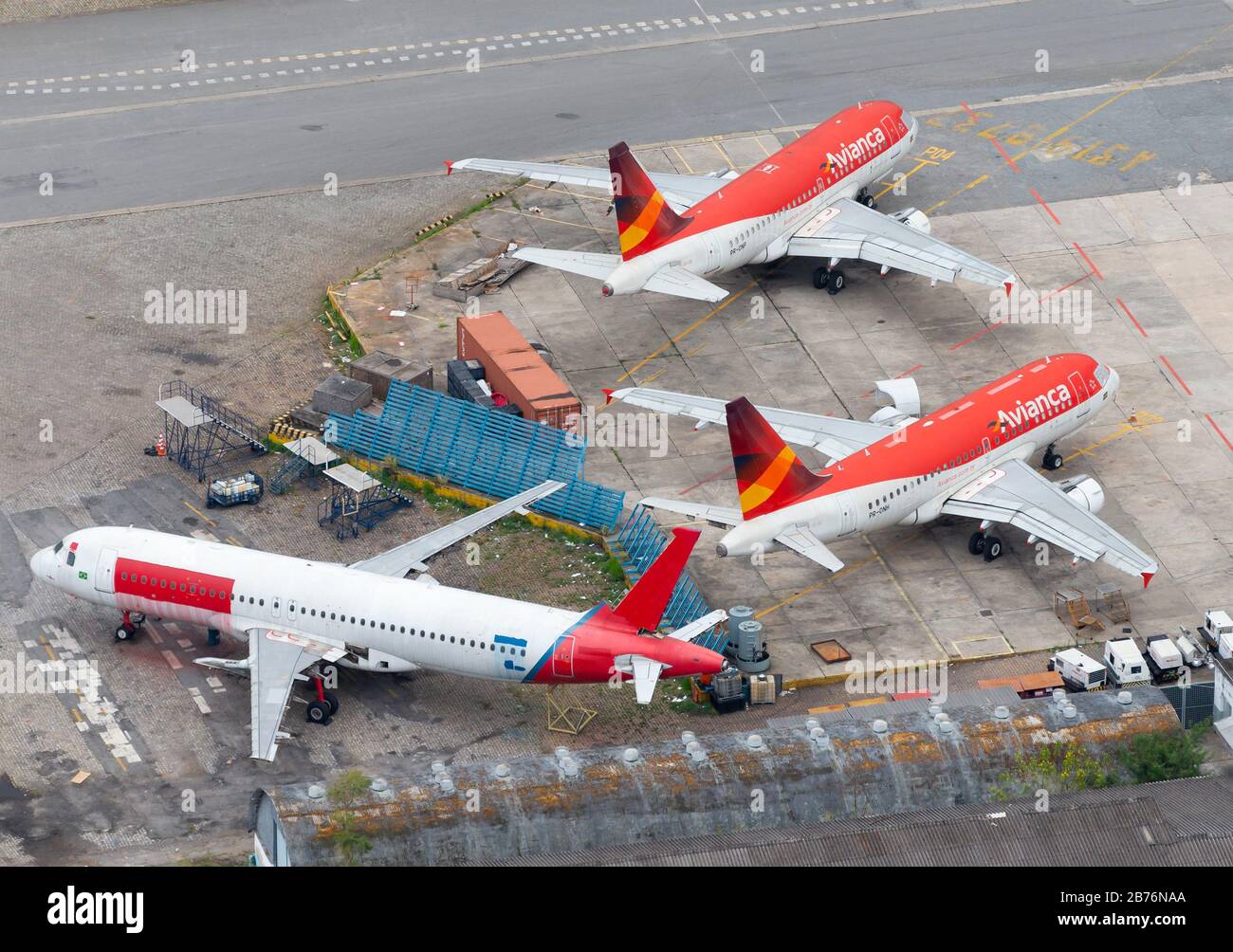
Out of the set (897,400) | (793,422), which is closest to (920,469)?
(793,422)

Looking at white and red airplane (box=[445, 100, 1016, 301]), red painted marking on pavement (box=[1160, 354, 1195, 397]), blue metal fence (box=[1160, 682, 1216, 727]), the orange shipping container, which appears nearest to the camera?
blue metal fence (box=[1160, 682, 1216, 727])

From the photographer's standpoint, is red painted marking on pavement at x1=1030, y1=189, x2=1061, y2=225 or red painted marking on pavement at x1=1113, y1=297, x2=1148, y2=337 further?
red painted marking on pavement at x1=1030, y1=189, x2=1061, y2=225

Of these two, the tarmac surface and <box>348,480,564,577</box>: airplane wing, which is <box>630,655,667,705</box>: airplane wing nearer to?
the tarmac surface

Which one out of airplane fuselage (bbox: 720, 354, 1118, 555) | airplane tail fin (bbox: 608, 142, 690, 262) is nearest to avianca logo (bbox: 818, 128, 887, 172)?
airplane tail fin (bbox: 608, 142, 690, 262)

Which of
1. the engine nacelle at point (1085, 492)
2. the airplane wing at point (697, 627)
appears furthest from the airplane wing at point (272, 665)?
the engine nacelle at point (1085, 492)

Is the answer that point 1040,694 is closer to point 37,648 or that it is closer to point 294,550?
point 294,550

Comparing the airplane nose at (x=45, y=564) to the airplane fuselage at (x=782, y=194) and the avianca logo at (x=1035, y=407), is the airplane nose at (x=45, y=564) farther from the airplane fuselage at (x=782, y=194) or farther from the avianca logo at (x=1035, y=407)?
the avianca logo at (x=1035, y=407)
